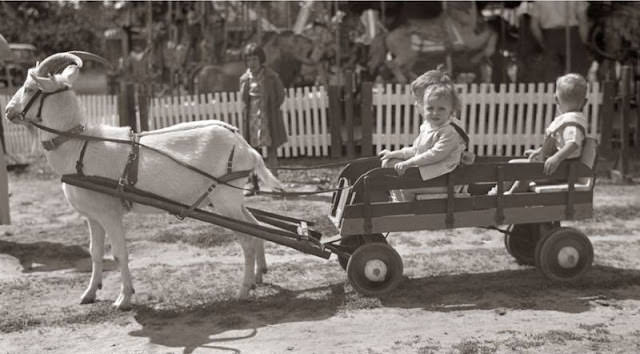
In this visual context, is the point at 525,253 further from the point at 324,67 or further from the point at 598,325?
the point at 324,67

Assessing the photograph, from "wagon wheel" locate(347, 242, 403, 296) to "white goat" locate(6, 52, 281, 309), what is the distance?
895 mm

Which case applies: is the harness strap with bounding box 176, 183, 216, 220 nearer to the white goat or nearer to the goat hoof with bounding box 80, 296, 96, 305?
the white goat

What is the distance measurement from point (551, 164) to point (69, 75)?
3.84 meters

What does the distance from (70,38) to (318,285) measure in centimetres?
3870

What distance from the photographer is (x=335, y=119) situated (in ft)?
39.5

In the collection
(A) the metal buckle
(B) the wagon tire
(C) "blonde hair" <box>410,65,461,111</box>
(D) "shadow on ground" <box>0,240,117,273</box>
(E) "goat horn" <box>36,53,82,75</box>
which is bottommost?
(D) "shadow on ground" <box>0,240,117,273</box>

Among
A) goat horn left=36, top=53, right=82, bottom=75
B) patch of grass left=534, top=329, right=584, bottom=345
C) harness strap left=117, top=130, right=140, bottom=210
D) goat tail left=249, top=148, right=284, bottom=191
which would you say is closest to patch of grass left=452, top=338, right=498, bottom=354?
patch of grass left=534, top=329, right=584, bottom=345

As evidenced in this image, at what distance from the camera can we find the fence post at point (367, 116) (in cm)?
1127

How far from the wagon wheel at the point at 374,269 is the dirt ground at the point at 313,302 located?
0.42 ft

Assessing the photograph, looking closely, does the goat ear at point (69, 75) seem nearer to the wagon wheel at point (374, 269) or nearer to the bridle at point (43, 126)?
the bridle at point (43, 126)

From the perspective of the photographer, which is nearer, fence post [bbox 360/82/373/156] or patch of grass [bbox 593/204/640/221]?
patch of grass [bbox 593/204/640/221]

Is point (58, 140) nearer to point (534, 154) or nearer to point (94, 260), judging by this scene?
point (94, 260)

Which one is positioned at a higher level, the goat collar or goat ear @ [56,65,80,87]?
goat ear @ [56,65,80,87]

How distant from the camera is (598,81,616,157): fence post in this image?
1102 cm
